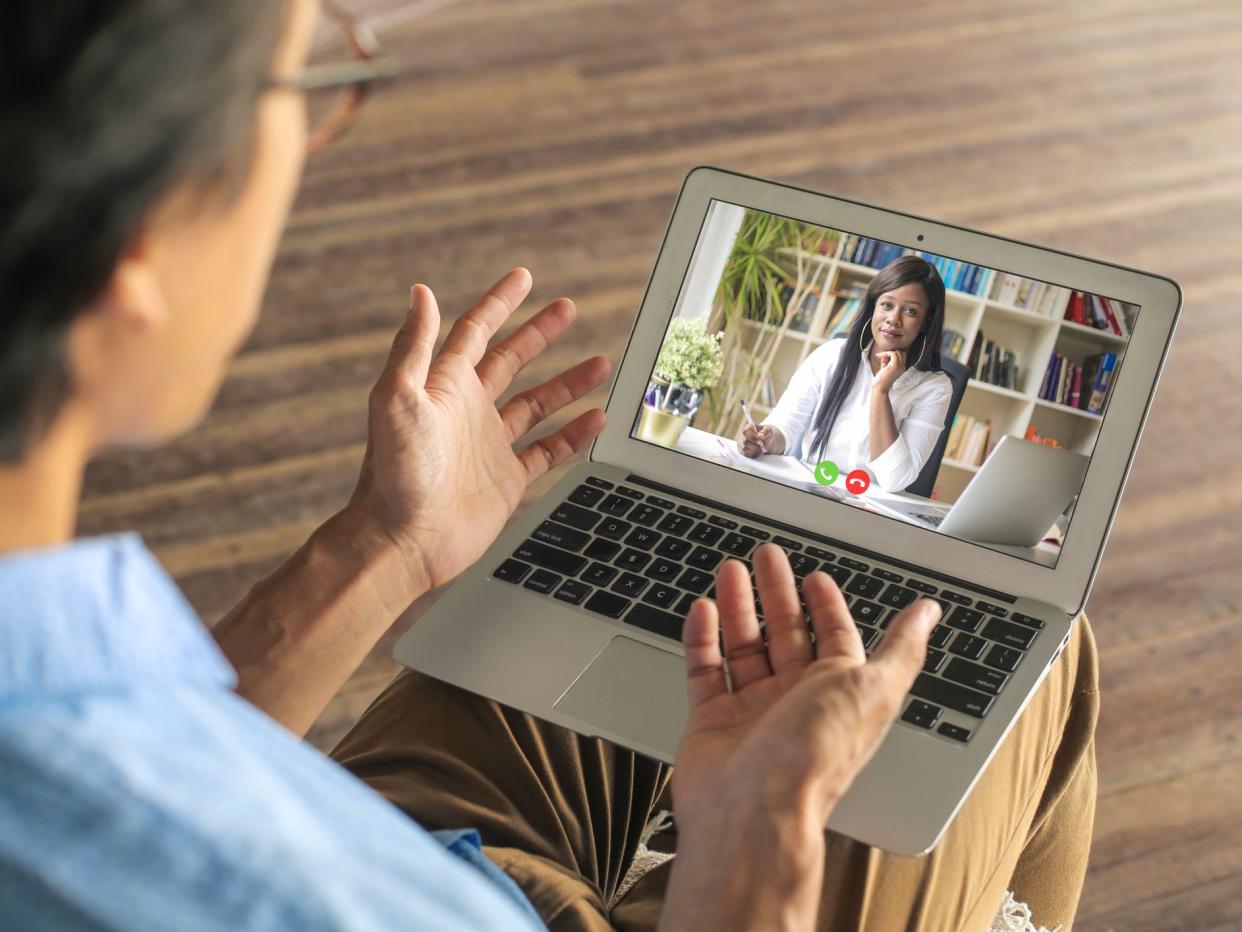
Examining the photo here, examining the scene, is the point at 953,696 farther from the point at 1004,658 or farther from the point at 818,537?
the point at 818,537

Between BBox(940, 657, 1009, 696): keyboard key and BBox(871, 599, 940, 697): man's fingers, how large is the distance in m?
0.19

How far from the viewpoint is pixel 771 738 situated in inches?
29.5

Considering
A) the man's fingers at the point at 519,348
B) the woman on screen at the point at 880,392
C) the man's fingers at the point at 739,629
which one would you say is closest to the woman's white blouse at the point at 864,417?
the woman on screen at the point at 880,392

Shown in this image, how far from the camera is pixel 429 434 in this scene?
105cm

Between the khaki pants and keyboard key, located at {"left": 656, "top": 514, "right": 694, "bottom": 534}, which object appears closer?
the khaki pants

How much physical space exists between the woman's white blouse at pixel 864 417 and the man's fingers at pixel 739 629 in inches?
12.3

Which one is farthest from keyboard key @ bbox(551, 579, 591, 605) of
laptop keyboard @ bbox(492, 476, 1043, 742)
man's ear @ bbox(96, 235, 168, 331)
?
man's ear @ bbox(96, 235, 168, 331)

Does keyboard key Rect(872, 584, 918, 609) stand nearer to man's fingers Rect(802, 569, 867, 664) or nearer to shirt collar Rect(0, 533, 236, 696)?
man's fingers Rect(802, 569, 867, 664)

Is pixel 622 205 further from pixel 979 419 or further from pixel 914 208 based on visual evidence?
Result: pixel 979 419

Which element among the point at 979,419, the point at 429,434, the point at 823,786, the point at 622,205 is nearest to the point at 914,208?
→ the point at 622,205

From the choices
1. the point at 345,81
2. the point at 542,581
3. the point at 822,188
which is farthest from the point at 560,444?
the point at 822,188

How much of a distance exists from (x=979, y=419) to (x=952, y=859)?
0.38m

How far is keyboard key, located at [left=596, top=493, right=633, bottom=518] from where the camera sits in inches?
45.8

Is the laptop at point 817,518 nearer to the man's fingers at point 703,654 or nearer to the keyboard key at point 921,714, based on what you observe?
the keyboard key at point 921,714
